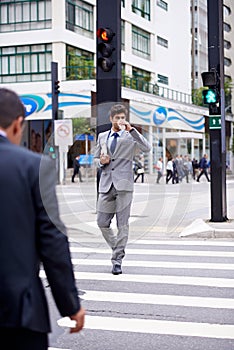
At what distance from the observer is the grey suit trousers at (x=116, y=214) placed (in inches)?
303

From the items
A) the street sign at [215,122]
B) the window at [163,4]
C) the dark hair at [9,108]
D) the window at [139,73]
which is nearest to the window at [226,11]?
the window at [163,4]

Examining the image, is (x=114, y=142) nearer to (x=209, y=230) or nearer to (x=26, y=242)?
(x=209, y=230)

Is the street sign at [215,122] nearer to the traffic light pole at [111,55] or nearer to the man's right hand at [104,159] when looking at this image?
the traffic light pole at [111,55]

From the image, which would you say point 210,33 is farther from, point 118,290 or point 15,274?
point 15,274

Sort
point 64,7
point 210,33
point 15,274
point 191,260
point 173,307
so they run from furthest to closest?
point 64,7
point 210,33
point 191,260
point 173,307
point 15,274

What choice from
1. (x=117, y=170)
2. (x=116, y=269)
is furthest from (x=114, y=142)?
(x=116, y=269)

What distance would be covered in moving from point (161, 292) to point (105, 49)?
6.26 meters

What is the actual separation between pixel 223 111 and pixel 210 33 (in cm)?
157

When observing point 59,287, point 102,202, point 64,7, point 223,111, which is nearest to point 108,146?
point 102,202

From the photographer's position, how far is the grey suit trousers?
7703mm

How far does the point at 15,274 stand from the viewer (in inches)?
104

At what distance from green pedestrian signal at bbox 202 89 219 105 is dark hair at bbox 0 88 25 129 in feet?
33.0

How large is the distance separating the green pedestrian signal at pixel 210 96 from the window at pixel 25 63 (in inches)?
1148

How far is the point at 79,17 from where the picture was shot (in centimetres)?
4231
